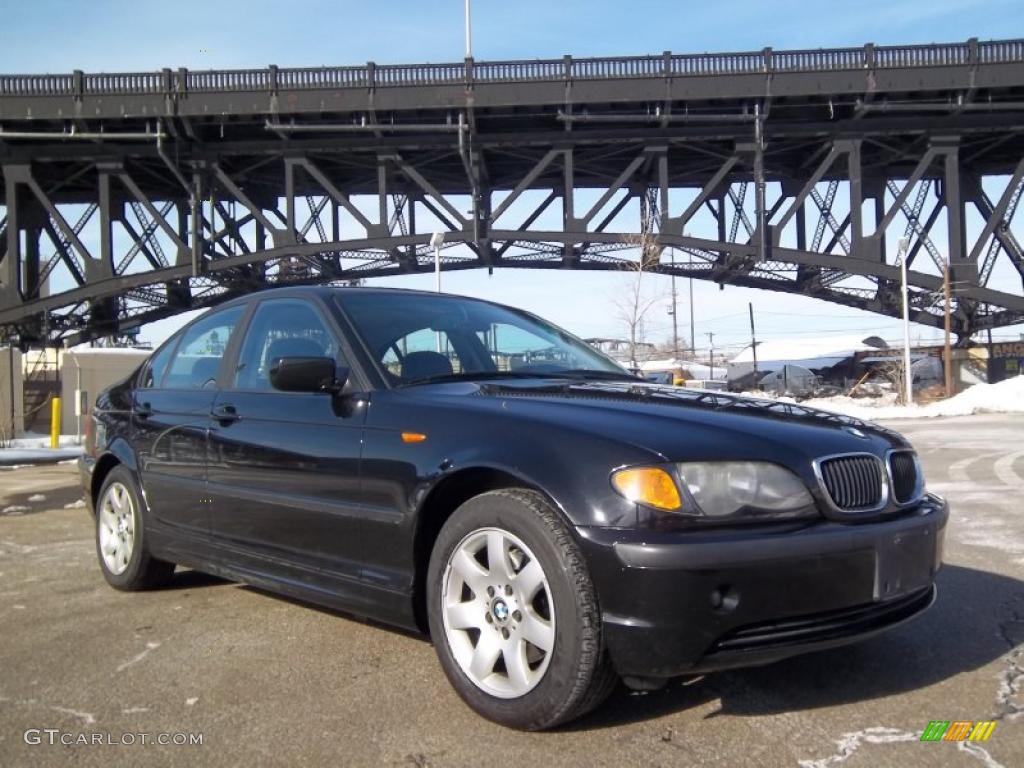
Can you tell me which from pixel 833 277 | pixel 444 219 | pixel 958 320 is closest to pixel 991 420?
pixel 833 277

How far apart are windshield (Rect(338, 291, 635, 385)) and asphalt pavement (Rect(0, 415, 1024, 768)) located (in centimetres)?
123

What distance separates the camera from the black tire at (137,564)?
187 inches

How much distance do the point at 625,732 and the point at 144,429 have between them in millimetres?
3274

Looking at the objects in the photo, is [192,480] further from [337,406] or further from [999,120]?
[999,120]

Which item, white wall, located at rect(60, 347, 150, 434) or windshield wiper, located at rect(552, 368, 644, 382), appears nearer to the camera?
windshield wiper, located at rect(552, 368, 644, 382)

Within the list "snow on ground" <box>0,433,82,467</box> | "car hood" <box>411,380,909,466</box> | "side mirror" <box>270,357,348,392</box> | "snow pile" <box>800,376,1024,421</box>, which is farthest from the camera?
"snow pile" <box>800,376,1024,421</box>

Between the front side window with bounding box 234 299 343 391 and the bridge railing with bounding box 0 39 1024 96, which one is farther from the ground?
the bridge railing with bounding box 0 39 1024 96

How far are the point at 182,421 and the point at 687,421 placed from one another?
9.13ft

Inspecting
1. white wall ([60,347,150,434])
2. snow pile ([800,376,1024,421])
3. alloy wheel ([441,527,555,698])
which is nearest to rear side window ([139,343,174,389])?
alloy wheel ([441,527,555,698])

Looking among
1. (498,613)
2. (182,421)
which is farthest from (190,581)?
(498,613)

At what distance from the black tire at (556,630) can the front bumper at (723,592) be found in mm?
58

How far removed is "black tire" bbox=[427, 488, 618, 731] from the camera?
2.62 m

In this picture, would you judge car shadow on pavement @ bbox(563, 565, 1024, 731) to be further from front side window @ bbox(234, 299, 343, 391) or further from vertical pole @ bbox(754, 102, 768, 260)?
vertical pole @ bbox(754, 102, 768, 260)

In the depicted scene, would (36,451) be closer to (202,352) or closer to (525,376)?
(202,352)
